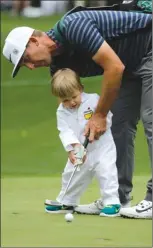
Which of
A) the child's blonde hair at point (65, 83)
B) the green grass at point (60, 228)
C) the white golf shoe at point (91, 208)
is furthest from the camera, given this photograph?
the white golf shoe at point (91, 208)

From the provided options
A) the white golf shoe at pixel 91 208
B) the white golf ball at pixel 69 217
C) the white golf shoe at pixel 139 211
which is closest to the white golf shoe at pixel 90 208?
the white golf shoe at pixel 91 208

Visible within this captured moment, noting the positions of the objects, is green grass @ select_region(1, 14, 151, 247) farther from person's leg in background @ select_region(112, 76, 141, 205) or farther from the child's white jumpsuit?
person's leg in background @ select_region(112, 76, 141, 205)

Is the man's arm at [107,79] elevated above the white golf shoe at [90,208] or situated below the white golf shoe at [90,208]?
above

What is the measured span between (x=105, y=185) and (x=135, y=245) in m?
1.44

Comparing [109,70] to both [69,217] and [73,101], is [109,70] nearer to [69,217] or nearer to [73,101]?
[73,101]

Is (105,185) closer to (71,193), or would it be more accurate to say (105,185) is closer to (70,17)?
(71,193)

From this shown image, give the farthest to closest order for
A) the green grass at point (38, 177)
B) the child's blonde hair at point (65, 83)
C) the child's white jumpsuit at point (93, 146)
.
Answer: the child's white jumpsuit at point (93, 146) → the child's blonde hair at point (65, 83) → the green grass at point (38, 177)

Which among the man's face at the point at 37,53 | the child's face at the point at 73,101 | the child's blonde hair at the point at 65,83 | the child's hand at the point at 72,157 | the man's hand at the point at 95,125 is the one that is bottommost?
the child's hand at the point at 72,157

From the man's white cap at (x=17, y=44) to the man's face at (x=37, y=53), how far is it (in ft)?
0.13

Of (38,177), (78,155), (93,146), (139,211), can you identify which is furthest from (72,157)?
(38,177)

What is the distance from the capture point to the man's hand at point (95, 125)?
7539 millimetres

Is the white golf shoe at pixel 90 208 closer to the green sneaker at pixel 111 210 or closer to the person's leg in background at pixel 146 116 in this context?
the green sneaker at pixel 111 210

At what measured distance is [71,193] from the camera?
7887 mm

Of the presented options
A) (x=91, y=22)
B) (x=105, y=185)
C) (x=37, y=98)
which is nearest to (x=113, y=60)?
(x=91, y=22)
